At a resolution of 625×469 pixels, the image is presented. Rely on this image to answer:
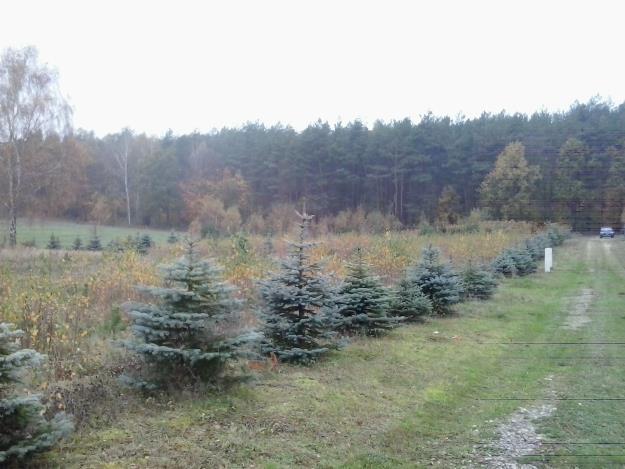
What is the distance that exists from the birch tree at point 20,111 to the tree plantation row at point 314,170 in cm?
6

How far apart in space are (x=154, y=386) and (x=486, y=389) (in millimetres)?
4197

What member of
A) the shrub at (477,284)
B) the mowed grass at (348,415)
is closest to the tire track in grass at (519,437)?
the mowed grass at (348,415)

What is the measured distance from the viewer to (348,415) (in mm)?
5578

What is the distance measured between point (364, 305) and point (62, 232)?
33.5 metres

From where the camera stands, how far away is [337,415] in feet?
18.1

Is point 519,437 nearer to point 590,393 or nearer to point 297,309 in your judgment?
point 590,393

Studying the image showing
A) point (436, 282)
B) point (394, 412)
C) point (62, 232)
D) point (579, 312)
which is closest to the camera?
point (394, 412)

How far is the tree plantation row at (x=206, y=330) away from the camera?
385 centimetres

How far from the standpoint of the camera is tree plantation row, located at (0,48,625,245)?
21297mm

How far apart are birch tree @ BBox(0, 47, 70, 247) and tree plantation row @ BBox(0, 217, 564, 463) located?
940 inches

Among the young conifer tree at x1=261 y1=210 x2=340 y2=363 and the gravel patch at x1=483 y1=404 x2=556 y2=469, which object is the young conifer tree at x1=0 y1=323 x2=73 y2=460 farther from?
the gravel patch at x1=483 y1=404 x2=556 y2=469

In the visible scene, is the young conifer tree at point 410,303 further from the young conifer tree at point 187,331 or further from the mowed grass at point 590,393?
the young conifer tree at point 187,331

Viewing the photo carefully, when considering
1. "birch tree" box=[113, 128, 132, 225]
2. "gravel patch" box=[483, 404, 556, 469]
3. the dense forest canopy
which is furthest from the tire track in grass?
"birch tree" box=[113, 128, 132, 225]

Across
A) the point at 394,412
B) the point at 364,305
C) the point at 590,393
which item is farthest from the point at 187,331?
the point at 590,393
